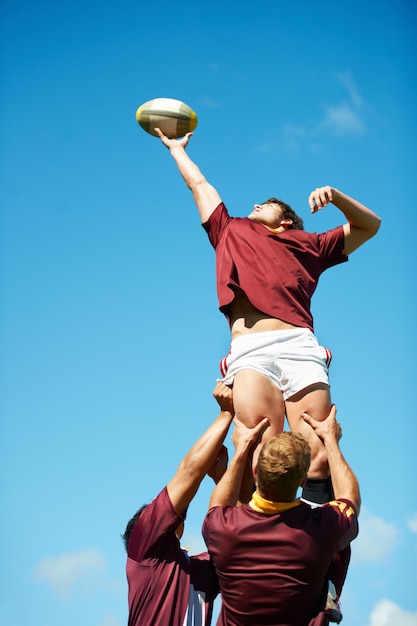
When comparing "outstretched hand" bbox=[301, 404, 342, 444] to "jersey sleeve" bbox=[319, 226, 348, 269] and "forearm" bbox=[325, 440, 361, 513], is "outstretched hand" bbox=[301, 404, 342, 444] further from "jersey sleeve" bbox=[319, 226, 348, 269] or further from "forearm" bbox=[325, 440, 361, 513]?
"jersey sleeve" bbox=[319, 226, 348, 269]

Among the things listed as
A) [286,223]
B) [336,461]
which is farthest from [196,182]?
[336,461]

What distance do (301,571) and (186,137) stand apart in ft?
14.6

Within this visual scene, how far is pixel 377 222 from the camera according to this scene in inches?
271

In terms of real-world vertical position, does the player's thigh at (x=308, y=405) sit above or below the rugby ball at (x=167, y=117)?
below

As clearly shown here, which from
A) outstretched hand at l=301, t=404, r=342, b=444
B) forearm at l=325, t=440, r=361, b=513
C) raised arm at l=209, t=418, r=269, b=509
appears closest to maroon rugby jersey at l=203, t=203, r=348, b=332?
outstretched hand at l=301, t=404, r=342, b=444

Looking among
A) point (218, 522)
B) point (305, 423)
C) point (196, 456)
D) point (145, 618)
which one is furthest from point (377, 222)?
point (145, 618)

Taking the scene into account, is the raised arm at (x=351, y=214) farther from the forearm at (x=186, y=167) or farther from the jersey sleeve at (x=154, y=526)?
the jersey sleeve at (x=154, y=526)

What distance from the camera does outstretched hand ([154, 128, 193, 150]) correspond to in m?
7.68

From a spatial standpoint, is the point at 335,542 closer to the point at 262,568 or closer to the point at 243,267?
the point at 262,568

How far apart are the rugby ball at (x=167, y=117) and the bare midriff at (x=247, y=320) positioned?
83.0 inches

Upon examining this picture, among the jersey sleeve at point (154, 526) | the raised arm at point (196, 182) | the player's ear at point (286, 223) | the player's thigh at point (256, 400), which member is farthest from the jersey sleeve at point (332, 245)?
the jersey sleeve at point (154, 526)

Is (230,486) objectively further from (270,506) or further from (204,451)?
(270,506)

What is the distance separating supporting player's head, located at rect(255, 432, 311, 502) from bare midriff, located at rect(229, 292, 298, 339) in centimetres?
156

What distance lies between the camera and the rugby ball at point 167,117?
773 centimetres
